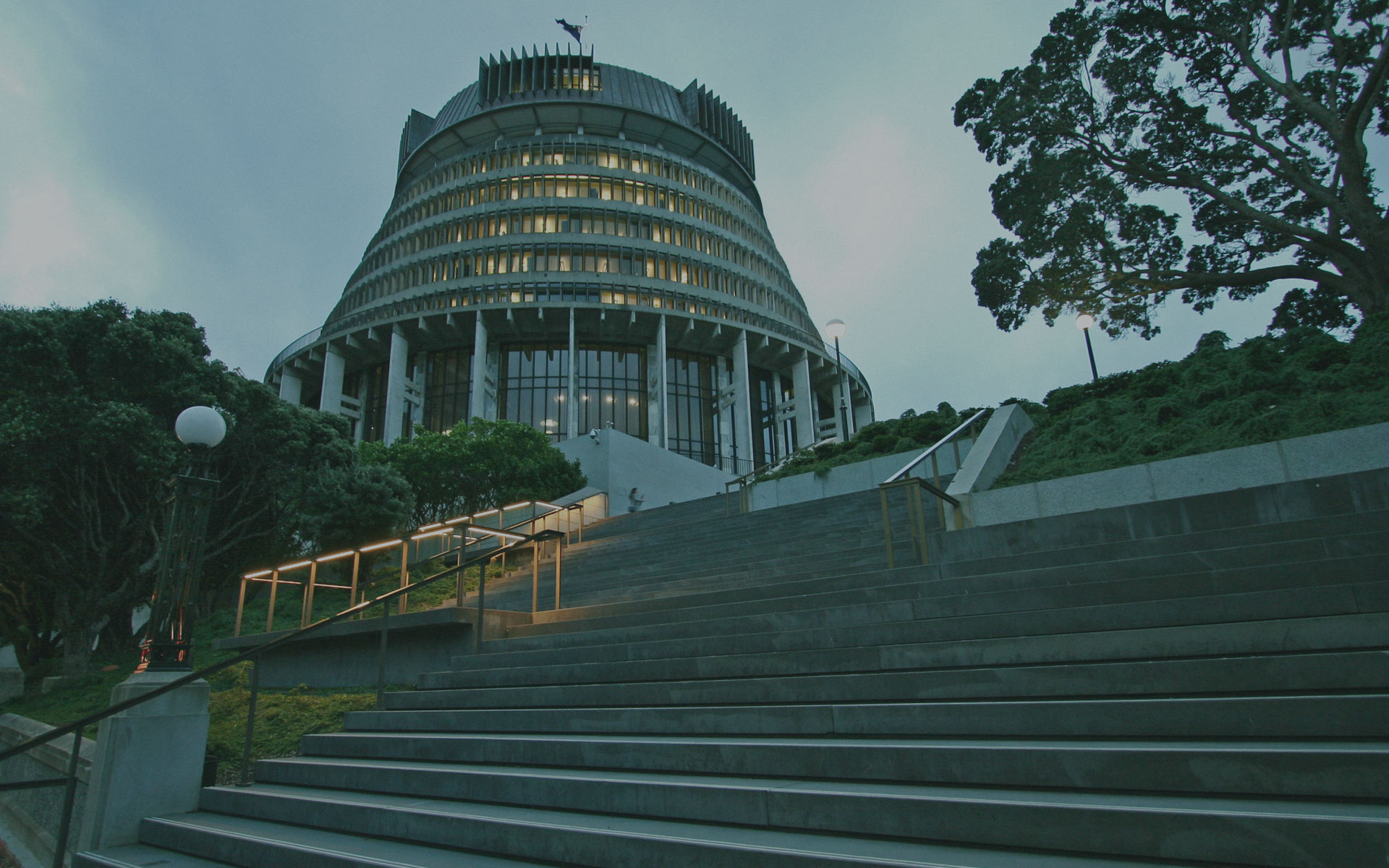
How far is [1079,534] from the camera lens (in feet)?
24.5

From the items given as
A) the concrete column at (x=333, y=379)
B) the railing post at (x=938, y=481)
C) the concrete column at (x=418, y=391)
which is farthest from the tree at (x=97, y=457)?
the concrete column at (x=333, y=379)

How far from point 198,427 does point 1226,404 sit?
12810 millimetres

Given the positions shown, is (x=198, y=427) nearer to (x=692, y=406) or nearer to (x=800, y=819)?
(x=800, y=819)

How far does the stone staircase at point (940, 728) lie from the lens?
3.16 m

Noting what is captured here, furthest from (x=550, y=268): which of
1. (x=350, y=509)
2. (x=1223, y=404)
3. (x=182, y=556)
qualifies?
(x=182, y=556)

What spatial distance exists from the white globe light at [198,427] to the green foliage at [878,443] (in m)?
13.4

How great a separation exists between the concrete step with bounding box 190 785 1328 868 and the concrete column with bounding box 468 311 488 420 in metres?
41.9

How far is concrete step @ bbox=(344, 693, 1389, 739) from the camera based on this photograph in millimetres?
3416

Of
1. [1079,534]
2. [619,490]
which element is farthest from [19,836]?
[619,490]

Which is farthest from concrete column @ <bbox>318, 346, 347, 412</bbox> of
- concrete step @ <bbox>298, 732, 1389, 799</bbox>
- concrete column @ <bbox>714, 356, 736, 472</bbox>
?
concrete step @ <bbox>298, 732, 1389, 799</bbox>

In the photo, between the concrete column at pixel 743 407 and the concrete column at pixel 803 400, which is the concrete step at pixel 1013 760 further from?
the concrete column at pixel 803 400

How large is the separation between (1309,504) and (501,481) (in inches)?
959

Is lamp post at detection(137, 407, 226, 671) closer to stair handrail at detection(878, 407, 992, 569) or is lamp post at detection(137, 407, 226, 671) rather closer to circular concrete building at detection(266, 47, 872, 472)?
stair handrail at detection(878, 407, 992, 569)

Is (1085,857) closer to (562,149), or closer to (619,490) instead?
(619,490)
